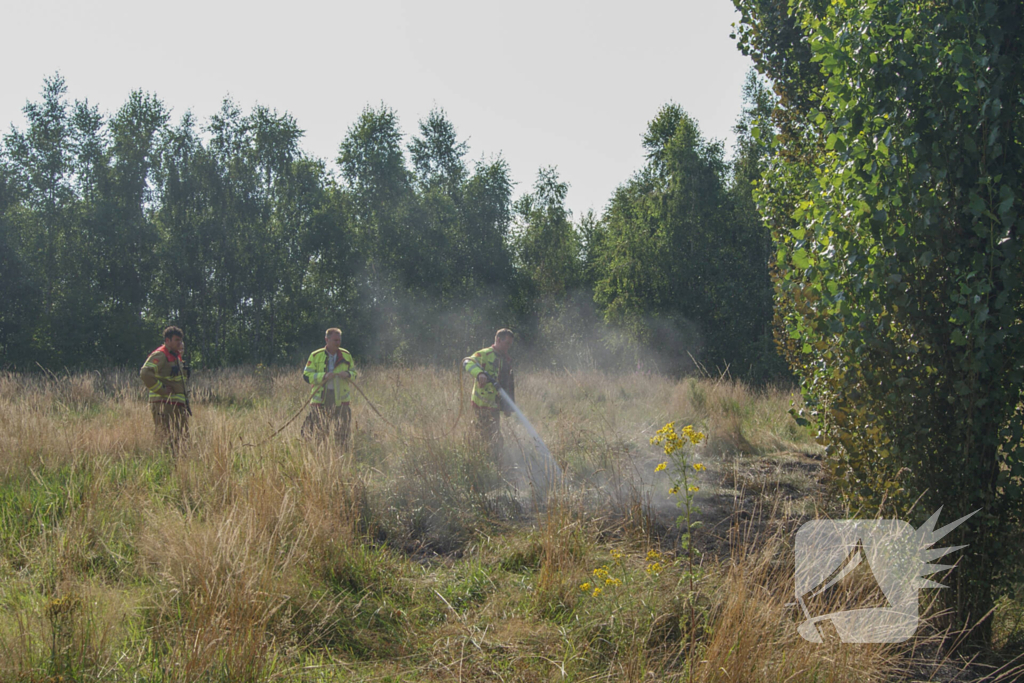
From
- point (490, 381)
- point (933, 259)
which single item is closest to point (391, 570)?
point (490, 381)

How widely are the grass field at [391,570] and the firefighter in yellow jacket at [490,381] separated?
0.54m

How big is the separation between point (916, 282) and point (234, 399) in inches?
559

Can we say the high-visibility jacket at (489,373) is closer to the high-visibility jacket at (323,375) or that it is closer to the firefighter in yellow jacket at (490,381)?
the firefighter in yellow jacket at (490,381)

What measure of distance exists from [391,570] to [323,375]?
4.23 metres

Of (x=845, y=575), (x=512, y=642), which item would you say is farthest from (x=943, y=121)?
(x=512, y=642)

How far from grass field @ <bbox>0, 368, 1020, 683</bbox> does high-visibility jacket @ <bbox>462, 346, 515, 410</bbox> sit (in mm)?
608

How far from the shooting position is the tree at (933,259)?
3258 mm

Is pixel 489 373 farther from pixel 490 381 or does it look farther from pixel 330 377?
pixel 330 377

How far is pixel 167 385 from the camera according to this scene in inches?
306

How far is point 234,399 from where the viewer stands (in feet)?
49.0

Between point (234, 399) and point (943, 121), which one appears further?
point (234, 399)

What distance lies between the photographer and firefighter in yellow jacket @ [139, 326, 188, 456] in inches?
301

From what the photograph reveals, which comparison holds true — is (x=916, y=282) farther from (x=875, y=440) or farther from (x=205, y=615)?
(x=205, y=615)

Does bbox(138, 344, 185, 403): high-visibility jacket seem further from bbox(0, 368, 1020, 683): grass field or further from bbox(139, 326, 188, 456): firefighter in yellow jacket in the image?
bbox(0, 368, 1020, 683): grass field
